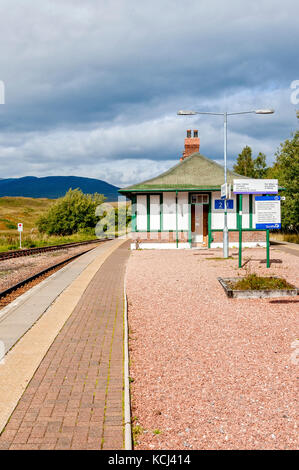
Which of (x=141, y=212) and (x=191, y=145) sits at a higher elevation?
(x=191, y=145)

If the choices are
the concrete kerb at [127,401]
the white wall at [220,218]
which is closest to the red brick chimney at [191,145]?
the white wall at [220,218]

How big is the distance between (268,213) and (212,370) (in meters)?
11.4

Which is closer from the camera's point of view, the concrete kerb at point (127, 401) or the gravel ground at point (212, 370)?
the concrete kerb at point (127, 401)

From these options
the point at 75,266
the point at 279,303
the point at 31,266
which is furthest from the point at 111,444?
the point at 31,266

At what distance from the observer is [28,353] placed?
19.8 feet

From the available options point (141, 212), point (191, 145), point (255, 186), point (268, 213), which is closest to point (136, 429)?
point (268, 213)

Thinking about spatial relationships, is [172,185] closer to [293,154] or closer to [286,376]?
[293,154]

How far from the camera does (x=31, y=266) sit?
1936 cm

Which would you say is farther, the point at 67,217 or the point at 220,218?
the point at 67,217

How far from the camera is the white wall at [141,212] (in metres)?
26.6

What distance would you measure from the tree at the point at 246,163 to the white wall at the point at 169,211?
36.9m

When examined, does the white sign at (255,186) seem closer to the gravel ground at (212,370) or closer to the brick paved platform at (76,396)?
the gravel ground at (212,370)

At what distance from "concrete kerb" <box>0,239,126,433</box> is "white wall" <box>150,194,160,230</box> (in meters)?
16.5

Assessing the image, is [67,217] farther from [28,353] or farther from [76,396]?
[76,396]
